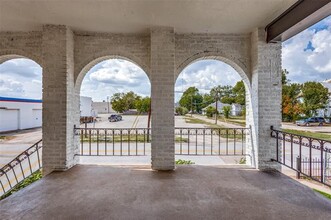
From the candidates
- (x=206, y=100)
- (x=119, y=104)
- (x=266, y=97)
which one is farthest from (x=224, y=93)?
(x=266, y=97)

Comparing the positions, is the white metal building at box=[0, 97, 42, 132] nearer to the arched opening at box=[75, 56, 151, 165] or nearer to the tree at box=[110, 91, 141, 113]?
the arched opening at box=[75, 56, 151, 165]

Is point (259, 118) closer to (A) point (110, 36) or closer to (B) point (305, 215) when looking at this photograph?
(B) point (305, 215)

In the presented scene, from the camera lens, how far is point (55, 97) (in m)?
3.83

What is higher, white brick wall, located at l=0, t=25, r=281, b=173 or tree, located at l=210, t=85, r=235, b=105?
tree, located at l=210, t=85, r=235, b=105

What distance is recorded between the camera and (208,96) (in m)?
37.0

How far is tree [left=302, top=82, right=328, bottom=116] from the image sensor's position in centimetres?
1343

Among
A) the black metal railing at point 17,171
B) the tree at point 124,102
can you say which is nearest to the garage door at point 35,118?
the tree at point 124,102

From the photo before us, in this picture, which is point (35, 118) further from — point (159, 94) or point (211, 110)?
point (211, 110)

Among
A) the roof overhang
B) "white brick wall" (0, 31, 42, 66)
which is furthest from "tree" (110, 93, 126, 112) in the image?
the roof overhang

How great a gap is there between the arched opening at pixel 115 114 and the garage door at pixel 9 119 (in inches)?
208

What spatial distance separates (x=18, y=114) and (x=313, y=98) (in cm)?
2369

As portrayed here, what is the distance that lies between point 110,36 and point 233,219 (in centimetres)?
394

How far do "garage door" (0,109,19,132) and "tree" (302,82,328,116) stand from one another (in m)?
22.6

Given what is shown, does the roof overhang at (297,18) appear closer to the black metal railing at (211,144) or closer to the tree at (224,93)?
the black metal railing at (211,144)
